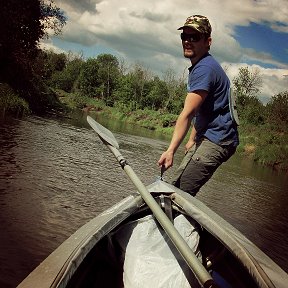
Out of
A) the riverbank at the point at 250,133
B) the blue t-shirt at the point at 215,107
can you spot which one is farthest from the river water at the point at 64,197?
the riverbank at the point at 250,133

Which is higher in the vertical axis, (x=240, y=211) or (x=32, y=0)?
(x=32, y=0)

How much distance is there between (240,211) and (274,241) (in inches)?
76.7

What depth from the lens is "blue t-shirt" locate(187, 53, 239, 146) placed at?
10.2ft

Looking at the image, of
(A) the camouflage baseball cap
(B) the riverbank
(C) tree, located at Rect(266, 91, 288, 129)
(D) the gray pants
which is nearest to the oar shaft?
(D) the gray pants

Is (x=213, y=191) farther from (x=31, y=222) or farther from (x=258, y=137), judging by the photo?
(x=258, y=137)

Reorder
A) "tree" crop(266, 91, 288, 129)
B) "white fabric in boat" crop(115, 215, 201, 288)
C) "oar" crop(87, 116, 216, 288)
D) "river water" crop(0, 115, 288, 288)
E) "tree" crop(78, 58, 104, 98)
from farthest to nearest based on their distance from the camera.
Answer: "tree" crop(78, 58, 104, 98)
"tree" crop(266, 91, 288, 129)
"river water" crop(0, 115, 288, 288)
"white fabric in boat" crop(115, 215, 201, 288)
"oar" crop(87, 116, 216, 288)

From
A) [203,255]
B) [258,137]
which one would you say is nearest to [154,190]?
[203,255]

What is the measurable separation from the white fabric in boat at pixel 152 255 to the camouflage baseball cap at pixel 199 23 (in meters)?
1.54

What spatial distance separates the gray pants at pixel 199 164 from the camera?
320 centimetres

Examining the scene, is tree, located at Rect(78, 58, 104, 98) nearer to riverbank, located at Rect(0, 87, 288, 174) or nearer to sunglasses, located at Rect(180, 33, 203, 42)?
riverbank, located at Rect(0, 87, 288, 174)

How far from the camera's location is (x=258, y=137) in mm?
29438

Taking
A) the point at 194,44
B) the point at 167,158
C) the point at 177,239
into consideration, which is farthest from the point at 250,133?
the point at 177,239

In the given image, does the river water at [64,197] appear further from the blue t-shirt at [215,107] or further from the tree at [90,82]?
the tree at [90,82]

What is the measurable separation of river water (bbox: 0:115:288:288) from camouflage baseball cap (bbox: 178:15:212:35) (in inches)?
106
